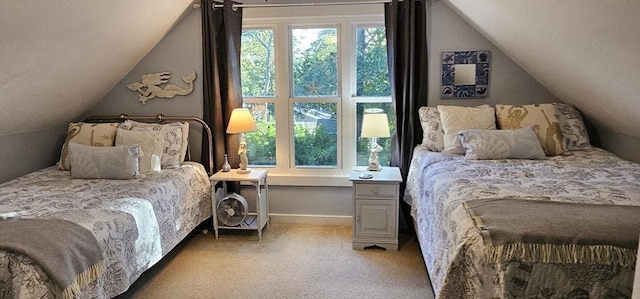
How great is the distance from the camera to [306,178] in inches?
151

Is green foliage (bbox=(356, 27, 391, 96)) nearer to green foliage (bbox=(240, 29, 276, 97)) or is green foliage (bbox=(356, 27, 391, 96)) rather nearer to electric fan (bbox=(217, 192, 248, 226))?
green foliage (bbox=(240, 29, 276, 97))

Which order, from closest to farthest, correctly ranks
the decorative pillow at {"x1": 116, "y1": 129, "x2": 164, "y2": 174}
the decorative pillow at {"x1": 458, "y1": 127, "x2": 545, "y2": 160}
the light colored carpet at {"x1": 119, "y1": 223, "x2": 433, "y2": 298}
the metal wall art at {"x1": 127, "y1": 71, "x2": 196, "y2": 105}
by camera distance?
1. the light colored carpet at {"x1": 119, "y1": 223, "x2": 433, "y2": 298}
2. the decorative pillow at {"x1": 458, "y1": 127, "x2": 545, "y2": 160}
3. the decorative pillow at {"x1": 116, "y1": 129, "x2": 164, "y2": 174}
4. the metal wall art at {"x1": 127, "y1": 71, "x2": 196, "y2": 105}

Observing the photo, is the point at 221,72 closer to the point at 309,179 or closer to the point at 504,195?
the point at 309,179

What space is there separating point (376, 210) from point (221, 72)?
69.1 inches

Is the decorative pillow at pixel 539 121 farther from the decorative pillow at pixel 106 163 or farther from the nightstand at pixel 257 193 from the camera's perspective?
the decorative pillow at pixel 106 163

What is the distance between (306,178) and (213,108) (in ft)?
3.33

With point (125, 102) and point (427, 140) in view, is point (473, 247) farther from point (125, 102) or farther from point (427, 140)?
point (125, 102)

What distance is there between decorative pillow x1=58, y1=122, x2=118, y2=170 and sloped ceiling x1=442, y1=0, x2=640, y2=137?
2.88 metres

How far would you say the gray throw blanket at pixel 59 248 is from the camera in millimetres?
1832

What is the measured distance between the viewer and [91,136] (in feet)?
11.3

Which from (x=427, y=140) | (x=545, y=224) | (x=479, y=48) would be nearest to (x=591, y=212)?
(x=545, y=224)

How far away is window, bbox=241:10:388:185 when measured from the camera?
368 centimetres

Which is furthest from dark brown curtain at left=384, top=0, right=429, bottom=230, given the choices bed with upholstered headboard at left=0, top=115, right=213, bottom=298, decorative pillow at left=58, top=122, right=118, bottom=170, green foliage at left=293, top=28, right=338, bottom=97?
decorative pillow at left=58, top=122, right=118, bottom=170

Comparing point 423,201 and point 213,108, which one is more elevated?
point 213,108
